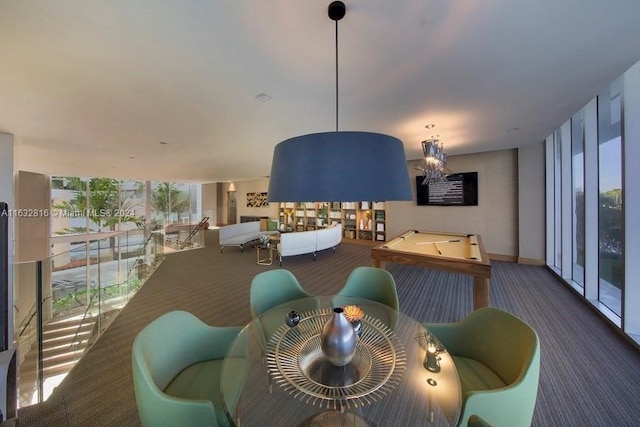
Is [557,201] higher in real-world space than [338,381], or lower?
higher

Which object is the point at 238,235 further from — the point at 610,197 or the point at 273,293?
the point at 610,197

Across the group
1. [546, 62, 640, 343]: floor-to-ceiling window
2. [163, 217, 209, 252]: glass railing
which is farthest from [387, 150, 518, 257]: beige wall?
[163, 217, 209, 252]: glass railing

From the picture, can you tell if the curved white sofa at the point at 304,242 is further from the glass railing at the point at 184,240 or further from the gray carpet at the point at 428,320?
→ the glass railing at the point at 184,240

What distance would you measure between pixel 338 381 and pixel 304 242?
177 inches

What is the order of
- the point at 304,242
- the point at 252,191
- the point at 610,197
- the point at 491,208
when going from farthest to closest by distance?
the point at 252,191
the point at 304,242
the point at 491,208
the point at 610,197

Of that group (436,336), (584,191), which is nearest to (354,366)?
(436,336)

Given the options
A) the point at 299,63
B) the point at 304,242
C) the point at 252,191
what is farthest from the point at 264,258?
the point at 252,191

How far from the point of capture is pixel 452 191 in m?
5.80

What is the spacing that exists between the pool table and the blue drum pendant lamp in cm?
218

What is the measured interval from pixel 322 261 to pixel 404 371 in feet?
14.8

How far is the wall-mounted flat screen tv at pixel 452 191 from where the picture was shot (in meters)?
5.57

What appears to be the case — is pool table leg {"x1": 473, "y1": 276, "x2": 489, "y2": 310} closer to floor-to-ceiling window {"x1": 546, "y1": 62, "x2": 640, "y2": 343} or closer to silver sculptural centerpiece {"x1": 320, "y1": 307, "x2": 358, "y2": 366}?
floor-to-ceiling window {"x1": 546, "y1": 62, "x2": 640, "y2": 343}

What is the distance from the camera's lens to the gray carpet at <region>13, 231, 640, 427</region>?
64.7 inches

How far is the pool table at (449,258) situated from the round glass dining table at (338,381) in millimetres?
1416
